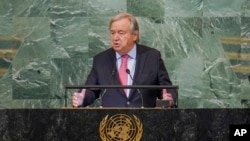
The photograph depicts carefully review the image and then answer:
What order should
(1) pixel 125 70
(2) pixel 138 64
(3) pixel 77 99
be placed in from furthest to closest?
(2) pixel 138 64, (1) pixel 125 70, (3) pixel 77 99

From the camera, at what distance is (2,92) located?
7.90 metres

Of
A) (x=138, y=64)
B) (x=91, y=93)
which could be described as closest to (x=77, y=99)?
(x=91, y=93)

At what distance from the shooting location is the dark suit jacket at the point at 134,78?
5.64 meters

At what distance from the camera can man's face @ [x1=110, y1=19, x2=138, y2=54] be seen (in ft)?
19.2

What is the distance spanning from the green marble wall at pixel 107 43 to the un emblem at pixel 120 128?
11.1ft

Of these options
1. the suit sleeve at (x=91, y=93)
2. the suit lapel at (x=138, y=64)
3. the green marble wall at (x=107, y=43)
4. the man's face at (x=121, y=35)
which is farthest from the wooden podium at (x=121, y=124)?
the green marble wall at (x=107, y=43)

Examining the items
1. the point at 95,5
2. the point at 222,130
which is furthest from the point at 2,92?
the point at 222,130

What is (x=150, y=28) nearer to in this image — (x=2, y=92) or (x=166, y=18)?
(x=166, y=18)

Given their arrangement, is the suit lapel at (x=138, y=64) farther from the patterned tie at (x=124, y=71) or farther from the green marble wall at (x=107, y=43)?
the green marble wall at (x=107, y=43)

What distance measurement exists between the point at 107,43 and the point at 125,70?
7.06 feet

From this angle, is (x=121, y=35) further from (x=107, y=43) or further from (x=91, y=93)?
(x=107, y=43)

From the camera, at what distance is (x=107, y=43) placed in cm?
786

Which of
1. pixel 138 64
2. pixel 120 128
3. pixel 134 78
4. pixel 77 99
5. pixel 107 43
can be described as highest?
pixel 107 43

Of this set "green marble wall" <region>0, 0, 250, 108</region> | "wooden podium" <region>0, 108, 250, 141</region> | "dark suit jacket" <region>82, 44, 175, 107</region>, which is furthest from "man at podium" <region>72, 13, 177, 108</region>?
"green marble wall" <region>0, 0, 250, 108</region>
